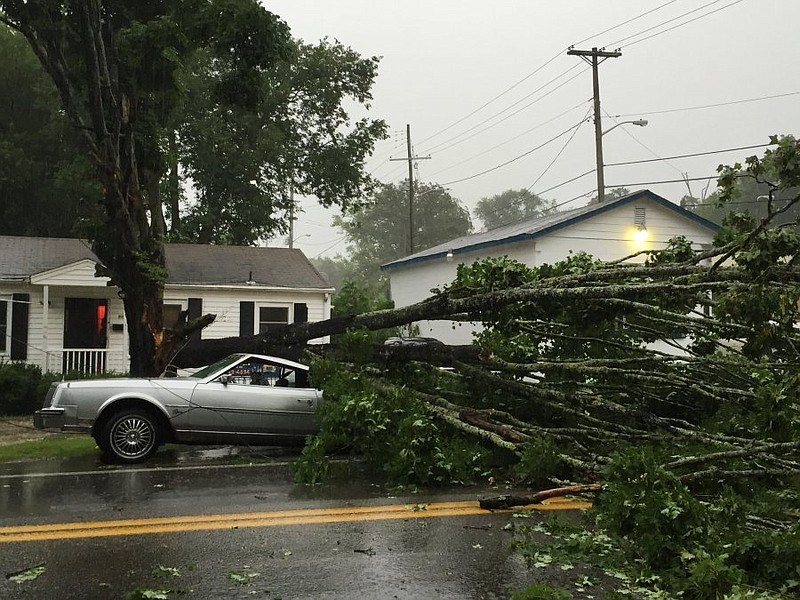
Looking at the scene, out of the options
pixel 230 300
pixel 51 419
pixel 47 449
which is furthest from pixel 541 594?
pixel 230 300

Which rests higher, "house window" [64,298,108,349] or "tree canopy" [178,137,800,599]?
"house window" [64,298,108,349]

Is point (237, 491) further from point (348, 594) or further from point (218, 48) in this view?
point (218, 48)

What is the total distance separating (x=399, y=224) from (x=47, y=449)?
227 feet

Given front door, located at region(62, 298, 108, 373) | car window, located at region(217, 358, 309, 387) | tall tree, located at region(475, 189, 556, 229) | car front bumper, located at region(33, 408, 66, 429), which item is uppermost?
tall tree, located at region(475, 189, 556, 229)

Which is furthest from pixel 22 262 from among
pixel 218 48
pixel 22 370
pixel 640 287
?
pixel 640 287

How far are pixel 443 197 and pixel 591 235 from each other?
5466 centimetres

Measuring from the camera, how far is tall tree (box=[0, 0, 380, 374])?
43.0 ft

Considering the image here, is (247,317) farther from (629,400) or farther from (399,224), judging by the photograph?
(399,224)

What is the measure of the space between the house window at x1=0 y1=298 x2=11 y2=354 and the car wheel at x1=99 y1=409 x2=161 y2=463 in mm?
12851

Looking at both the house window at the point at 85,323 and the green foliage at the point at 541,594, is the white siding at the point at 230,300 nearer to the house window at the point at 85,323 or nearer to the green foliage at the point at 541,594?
the house window at the point at 85,323

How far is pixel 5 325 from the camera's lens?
1995 cm

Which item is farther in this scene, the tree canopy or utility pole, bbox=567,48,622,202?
utility pole, bbox=567,48,622,202

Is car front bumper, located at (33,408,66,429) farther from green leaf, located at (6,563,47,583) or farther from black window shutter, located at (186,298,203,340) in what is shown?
black window shutter, located at (186,298,203,340)

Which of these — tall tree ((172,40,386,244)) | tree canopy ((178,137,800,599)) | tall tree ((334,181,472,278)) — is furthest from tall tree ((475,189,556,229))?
tree canopy ((178,137,800,599))
